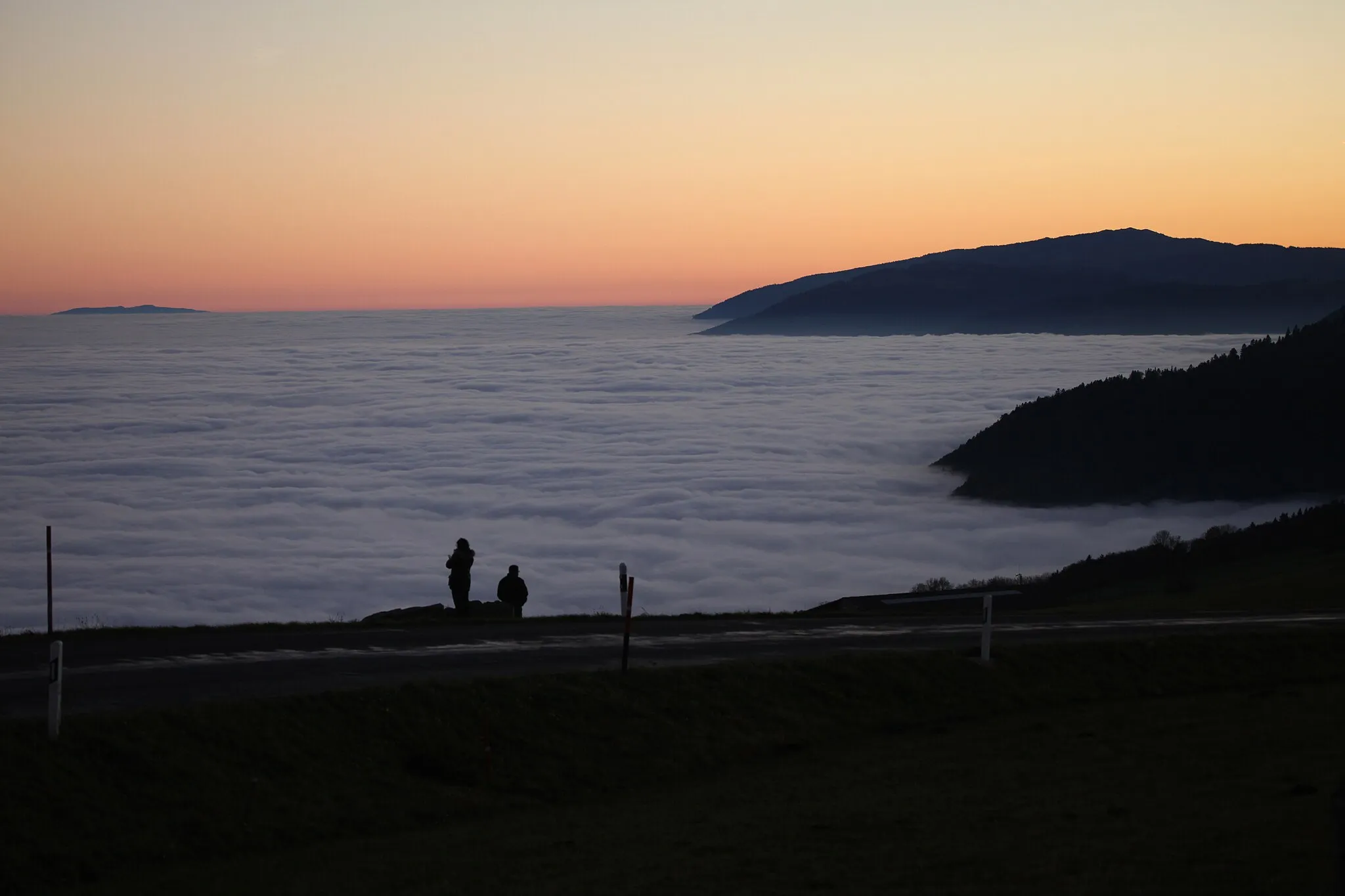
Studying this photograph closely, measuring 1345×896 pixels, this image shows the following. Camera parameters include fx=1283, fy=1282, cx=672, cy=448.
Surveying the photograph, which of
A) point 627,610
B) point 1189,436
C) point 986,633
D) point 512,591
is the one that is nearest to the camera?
point 627,610

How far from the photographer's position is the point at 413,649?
648 inches

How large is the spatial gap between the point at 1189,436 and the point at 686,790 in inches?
5541

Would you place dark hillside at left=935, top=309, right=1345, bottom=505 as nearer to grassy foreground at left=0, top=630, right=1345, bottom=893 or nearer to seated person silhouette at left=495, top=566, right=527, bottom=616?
seated person silhouette at left=495, top=566, right=527, bottom=616

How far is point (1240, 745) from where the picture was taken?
42.4ft

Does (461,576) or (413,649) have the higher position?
(461,576)

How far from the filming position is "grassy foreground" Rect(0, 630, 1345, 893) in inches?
351

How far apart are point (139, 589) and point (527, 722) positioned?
75648 millimetres

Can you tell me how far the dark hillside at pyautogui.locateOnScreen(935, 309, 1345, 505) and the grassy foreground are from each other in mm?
124412

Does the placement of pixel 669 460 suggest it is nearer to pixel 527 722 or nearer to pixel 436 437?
pixel 436 437

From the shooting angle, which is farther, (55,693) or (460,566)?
(460,566)

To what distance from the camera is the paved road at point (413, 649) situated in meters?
13.1

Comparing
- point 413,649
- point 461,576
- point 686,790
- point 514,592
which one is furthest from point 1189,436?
point 686,790

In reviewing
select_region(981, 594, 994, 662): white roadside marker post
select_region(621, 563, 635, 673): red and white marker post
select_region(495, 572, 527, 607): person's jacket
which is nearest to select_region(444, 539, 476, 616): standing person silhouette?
select_region(495, 572, 527, 607): person's jacket

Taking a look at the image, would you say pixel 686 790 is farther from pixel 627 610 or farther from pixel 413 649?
pixel 413 649
